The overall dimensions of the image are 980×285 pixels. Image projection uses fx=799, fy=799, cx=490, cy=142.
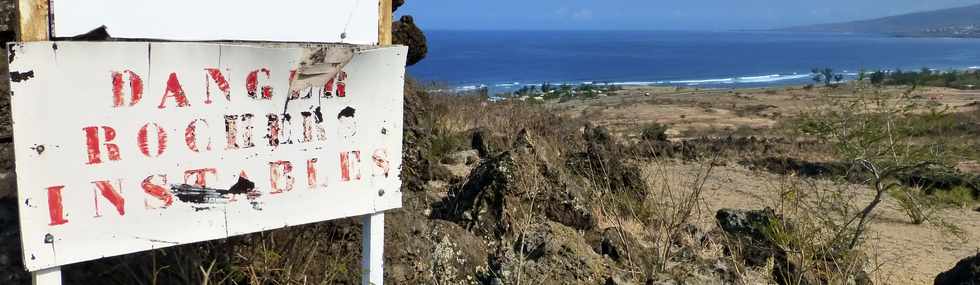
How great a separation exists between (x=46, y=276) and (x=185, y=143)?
23.1 inches

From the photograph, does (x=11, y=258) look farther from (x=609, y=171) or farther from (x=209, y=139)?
(x=609, y=171)

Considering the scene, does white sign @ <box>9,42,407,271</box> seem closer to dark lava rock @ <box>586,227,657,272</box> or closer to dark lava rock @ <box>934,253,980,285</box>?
dark lava rock @ <box>586,227,657,272</box>

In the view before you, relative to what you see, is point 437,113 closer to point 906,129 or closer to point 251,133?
point 906,129

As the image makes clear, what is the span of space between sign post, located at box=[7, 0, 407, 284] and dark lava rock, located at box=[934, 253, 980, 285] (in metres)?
3.59

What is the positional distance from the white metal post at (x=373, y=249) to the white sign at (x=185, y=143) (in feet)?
0.34

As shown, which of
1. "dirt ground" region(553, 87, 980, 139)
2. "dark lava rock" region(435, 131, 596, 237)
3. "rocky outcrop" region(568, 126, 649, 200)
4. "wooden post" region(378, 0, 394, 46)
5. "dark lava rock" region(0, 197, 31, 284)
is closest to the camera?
"wooden post" region(378, 0, 394, 46)

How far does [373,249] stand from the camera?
131 inches

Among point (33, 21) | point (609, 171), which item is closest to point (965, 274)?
point (609, 171)

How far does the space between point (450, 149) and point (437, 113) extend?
208 cm

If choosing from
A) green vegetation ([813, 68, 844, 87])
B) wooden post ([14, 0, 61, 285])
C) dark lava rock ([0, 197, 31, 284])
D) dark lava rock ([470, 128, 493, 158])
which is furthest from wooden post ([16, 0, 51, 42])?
green vegetation ([813, 68, 844, 87])

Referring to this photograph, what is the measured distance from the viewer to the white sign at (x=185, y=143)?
95.3 inches

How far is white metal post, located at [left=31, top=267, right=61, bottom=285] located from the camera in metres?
2.51

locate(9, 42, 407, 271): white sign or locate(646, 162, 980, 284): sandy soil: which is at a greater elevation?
locate(9, 42, 407, 271): white sign

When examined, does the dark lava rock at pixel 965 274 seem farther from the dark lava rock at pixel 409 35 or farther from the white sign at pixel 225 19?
the dark lava rock at pixel 409 35
